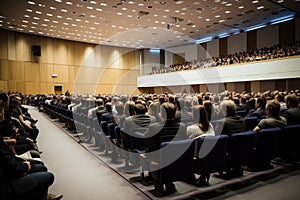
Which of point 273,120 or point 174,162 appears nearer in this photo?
point 174,162

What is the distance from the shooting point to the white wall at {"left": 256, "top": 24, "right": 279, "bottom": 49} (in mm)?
18312

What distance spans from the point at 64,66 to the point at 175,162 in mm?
24109

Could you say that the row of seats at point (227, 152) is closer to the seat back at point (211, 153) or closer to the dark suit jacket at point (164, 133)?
the seat back at point (211, 153)

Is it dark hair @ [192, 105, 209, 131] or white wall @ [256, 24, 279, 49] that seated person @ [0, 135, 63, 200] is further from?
white wall @ [256, 24, 279, 49]

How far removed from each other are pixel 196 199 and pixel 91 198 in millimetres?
1387

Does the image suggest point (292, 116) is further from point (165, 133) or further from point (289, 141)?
point (165, 133)

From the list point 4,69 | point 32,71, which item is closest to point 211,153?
point 4,69

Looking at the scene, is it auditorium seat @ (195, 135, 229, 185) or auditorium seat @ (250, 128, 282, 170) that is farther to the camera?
auditorium seat @ (250, 128, 282, 170)

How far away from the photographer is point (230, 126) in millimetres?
3596

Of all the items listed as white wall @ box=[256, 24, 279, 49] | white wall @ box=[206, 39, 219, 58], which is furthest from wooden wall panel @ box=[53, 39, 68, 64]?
white wall @ box=[256, 24, 279, 49]

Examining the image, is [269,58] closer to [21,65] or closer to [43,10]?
[43,10]

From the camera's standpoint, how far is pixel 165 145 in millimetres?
2828

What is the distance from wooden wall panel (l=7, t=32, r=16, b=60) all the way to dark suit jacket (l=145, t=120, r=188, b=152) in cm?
2294

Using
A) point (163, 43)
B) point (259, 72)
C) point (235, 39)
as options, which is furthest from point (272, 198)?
point (163, 43)
